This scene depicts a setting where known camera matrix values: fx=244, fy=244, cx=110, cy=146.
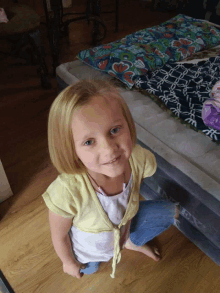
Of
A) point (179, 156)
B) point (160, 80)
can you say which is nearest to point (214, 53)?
point (160, 80)

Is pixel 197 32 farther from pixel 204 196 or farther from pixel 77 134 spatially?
pixel 77 134

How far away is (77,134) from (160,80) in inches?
38.2

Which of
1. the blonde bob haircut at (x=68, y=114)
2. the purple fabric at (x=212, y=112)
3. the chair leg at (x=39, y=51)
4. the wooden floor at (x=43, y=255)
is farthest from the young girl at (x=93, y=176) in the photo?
the chair leg at (x=39, y=51)

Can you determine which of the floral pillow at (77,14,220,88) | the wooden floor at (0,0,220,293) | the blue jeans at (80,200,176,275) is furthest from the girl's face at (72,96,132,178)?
the floral pillow at (77,14,220,88)

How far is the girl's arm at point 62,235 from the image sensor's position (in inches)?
25.0

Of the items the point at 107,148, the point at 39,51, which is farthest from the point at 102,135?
the point at 39,51

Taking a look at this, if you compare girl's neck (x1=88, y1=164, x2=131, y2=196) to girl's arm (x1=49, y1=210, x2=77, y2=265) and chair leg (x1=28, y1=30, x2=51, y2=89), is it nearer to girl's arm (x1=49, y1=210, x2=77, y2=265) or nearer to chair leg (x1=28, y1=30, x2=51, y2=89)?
girl's arm (x1=49, y1=210, x2=77, y2=265)

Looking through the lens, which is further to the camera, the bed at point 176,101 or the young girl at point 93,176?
the bed at point 176,101

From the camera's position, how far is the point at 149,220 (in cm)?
88

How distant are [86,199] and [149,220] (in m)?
0.36

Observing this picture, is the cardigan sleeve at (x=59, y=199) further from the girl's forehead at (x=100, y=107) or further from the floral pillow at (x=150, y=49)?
the floral pillow at (x=150, y=49)

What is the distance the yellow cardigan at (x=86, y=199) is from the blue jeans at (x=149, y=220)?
0.17 meters

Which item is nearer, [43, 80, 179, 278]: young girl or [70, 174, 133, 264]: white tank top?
[43, 80, 179, 278]: young girl

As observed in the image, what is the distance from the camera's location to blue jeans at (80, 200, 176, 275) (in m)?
0.87
